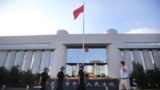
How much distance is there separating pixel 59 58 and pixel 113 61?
9.24 metres

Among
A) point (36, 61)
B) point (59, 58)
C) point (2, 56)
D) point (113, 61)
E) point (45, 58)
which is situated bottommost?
point (113, 61)

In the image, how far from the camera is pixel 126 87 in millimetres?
6520

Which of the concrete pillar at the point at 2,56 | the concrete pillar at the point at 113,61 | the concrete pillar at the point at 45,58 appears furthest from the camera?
the concrete pillar at the point at 2,56

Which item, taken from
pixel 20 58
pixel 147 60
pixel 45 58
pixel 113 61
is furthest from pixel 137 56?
pixel 20 58

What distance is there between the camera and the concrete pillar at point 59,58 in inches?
1068

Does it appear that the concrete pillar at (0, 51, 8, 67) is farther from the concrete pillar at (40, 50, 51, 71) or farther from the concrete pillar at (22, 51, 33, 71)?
the concrete pillar at (40, 50, 51, 71)

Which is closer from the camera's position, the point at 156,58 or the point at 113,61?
the point at 113,61

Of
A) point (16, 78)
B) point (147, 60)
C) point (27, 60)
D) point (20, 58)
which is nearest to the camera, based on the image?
point (16, 78)

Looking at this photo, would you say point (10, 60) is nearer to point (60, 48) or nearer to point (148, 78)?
point (60, 48)

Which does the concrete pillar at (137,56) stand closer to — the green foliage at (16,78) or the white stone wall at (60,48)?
the white stone wall at (60,48)

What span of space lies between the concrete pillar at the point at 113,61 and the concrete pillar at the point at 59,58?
25.8 ft

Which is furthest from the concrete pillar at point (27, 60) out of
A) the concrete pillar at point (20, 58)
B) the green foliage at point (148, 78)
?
the green foliage at point (148, 78)

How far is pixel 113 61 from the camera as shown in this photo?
1058 inches

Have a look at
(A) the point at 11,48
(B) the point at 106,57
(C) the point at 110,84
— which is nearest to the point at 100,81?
(C) the point at 110,84
